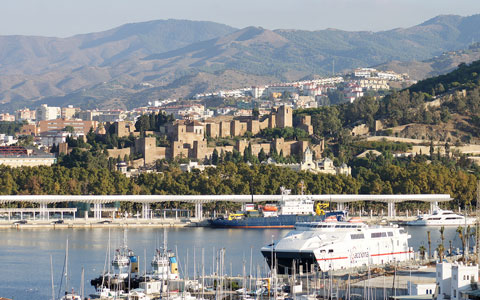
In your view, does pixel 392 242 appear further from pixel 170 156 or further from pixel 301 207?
pixel 170 156

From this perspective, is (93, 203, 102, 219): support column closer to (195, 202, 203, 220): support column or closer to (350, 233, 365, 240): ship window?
(195, 202, 203, 220): support column

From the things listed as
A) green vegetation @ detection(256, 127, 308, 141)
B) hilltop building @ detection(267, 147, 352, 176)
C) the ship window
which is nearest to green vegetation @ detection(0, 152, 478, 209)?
hilltop building @ detection(267, 147, 352, 176)

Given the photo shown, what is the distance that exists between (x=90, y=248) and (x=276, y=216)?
91.8 feet

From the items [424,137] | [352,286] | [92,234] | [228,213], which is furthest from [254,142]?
[352,286]

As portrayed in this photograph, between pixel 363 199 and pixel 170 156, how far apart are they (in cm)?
3181

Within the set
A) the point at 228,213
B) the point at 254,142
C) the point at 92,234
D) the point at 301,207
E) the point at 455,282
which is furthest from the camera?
the point at 254,142

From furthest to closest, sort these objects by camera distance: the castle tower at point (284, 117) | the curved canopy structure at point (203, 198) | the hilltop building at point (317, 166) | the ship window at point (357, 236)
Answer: the castle tower at point (284, 117)
the hilltop building at point (317, 166)
the curved canopy structure at point (203, 198)
the ship window at point (357, 236)

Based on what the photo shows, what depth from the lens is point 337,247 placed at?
5891 centimetres

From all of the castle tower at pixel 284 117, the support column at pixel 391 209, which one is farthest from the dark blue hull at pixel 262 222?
the castle tower at pixel 284 117

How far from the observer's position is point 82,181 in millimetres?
112000

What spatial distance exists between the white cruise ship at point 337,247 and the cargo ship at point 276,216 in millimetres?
33390

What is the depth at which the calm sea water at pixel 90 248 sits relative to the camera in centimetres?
5752

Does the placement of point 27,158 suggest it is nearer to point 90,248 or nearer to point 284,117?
point 284,117

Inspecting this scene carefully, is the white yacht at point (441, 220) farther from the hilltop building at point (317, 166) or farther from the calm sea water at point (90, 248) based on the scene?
the hilltop building at point (317, 166)
